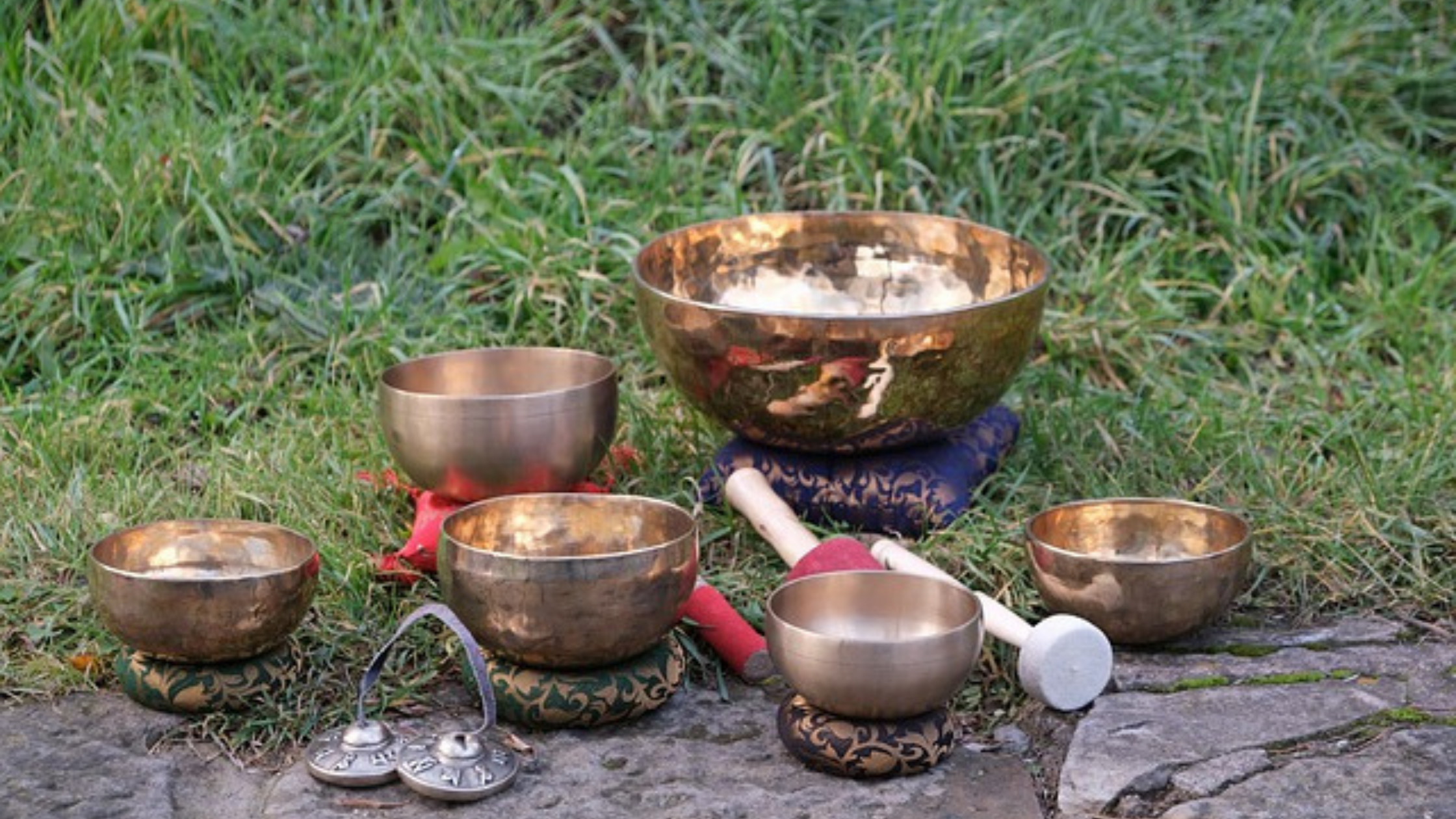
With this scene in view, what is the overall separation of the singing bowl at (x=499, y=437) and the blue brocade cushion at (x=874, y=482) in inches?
11.2

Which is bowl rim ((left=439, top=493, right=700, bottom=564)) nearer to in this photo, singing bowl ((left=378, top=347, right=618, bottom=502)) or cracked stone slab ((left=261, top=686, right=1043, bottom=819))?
singing bowl ((left=378, top=347, right=618, bottom=502))

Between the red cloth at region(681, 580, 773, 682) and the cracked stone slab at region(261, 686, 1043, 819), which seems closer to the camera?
the cracked stone slab at region(261, 686, 1043, 819)

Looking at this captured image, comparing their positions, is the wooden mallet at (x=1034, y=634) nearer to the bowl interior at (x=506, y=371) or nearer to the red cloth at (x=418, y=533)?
the red cloth at (x=418, y=533)

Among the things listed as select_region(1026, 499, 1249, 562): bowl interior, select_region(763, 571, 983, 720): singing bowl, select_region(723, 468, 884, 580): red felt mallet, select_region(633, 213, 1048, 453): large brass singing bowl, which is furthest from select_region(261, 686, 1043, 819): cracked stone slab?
select_region(633, 213, 1048, 453): large brass singing bowl

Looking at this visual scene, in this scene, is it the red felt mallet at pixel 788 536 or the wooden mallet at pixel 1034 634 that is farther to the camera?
the red felt mallet at pixel 788 536

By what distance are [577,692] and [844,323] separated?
2.69 feet

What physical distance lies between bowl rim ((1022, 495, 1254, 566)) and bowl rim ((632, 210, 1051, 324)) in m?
0.38

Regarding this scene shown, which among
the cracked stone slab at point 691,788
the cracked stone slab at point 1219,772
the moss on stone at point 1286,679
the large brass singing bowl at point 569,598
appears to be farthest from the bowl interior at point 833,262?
the cracked stone slab at point 1219,772

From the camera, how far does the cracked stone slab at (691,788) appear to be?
263cm

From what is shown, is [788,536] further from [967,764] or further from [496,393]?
[496,393]

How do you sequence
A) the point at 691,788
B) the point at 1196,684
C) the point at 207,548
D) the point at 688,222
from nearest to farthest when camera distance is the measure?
the point at 691,788 → the point at 1196,684 → the point at 207,548 → the point at 688,222

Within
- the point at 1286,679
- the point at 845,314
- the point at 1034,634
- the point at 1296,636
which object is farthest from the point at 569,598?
the point at 1296,636

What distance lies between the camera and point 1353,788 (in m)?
2.62

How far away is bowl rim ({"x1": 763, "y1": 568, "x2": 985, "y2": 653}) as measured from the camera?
2.59 m
